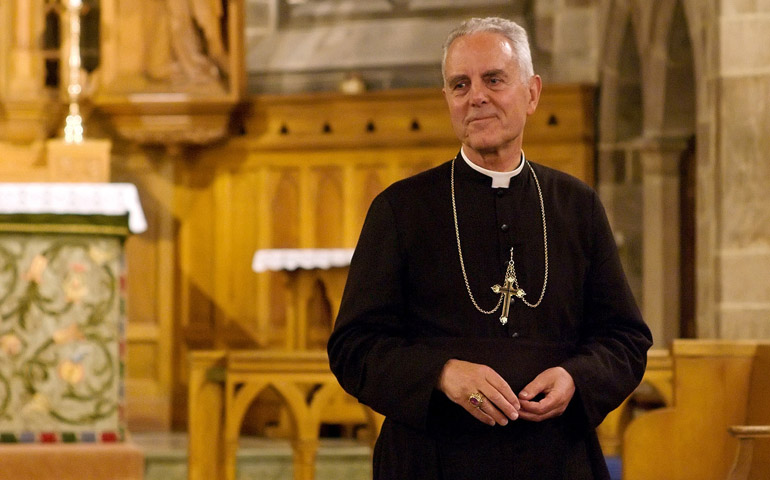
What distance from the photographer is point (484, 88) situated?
205 centimetres

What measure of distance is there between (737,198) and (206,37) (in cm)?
433

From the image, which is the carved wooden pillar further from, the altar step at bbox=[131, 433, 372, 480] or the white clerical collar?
the white clerical collar

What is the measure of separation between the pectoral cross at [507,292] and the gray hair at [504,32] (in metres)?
0.37

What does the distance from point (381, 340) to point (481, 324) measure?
0.18 m

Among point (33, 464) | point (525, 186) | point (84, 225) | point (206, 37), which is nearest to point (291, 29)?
point (206, 37)

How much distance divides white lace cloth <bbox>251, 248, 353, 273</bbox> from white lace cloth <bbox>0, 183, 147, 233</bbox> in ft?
5.98

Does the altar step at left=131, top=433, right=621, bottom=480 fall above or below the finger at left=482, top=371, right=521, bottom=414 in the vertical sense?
below

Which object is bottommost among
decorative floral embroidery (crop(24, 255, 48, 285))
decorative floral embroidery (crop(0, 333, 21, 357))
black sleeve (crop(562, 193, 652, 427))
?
decorative floral embroidery (crop(0, 333, 21, 357))

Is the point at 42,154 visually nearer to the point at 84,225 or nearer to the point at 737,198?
the point at 84,225

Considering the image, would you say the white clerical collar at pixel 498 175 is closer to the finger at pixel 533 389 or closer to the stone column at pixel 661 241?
the finger at pixel 533 389

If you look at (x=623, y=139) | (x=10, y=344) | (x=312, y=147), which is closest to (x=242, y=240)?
(x=312, y=147)

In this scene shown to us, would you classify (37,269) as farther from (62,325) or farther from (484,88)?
(484,88)

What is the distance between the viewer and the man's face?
2.06 m

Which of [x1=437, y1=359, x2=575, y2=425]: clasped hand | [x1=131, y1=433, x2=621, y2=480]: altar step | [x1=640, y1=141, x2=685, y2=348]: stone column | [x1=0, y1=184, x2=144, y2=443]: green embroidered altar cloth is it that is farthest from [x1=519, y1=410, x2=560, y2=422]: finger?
[x1=640, y1=141, x2=685, y2=348]: stone column
